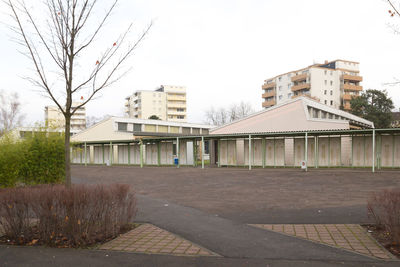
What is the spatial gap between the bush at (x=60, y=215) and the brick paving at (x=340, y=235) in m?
2.92

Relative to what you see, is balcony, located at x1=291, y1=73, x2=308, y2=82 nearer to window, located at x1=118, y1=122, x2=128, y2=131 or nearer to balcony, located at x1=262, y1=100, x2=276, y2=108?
balcony, located at x1=262, y1=100, x2=276, y2=108

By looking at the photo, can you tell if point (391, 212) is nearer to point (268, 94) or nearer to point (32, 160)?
point (32, 160)

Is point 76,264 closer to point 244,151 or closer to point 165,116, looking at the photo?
point 244,151

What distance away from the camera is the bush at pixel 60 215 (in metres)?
5.05

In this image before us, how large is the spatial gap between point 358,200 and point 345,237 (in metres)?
4.41

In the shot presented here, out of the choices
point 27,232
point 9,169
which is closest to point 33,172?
point 9,169

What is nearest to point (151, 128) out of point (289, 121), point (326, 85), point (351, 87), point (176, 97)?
point (289, 121)

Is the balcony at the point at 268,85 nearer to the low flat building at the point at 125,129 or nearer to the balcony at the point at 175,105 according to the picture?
the low flat building at the point at 125,129

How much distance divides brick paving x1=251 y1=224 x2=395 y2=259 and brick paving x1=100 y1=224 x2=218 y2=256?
1754 mm

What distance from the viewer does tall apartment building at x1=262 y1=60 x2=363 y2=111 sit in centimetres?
6775

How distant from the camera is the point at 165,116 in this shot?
9262 centimetres

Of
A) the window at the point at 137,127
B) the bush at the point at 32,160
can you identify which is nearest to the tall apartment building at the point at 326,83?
the window at the point at 137,127

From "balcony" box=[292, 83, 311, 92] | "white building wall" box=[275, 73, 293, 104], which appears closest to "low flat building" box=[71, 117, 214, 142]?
"white building wall" box=[275, 73, 293, 104]

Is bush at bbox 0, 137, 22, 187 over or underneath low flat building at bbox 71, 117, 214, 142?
underneath
